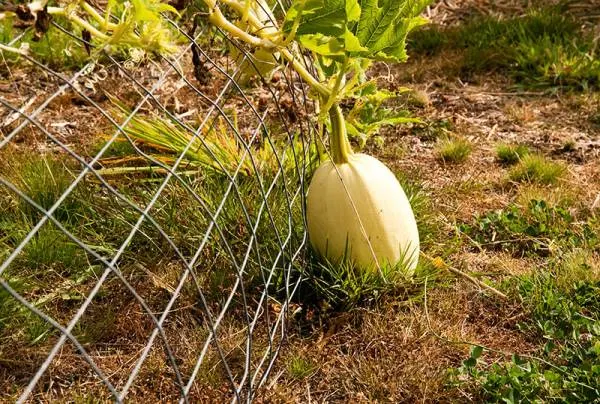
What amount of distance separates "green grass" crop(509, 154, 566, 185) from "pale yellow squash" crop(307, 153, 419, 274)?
97 centimetres

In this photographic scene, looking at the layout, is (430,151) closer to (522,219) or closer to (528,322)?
(522,219)

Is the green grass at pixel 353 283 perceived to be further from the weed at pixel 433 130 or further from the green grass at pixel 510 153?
the weed at pixel 433 130

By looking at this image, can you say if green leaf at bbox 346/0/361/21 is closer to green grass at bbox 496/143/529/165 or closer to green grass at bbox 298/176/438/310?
green grass at bbox 298/176/438/310

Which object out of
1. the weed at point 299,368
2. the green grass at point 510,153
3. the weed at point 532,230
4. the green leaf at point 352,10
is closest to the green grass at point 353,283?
the weed at point 299,368

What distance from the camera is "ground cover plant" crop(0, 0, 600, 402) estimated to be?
6.37ft

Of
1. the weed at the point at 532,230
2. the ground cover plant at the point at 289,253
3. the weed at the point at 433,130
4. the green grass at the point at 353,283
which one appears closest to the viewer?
the ground cover plant at the point at 289,253

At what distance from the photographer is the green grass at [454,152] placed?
3219 mm

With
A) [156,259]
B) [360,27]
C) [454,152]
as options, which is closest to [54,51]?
[156,259]

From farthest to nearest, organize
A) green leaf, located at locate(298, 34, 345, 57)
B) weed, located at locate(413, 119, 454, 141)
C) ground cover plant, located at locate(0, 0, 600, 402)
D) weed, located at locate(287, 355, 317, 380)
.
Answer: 1. weed, located at locate(413, 119, 454, 141)
2. weed, located at locate(287, 355, 317, 380)
3. ground cover plant, located at locate(0, 0, 600, 402)
4. green leaf, located at locate(298, 34, 345, 57)

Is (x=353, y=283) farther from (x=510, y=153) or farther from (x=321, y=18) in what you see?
(x=510, y=153)

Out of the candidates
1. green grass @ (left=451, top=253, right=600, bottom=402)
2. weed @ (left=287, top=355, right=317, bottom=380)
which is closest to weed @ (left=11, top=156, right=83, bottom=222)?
weed @ (left=287, top=355, right=317, bottom=380)

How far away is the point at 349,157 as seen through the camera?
2.17 metres

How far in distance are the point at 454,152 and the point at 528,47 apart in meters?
1.06

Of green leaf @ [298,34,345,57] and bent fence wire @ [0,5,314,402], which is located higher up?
green leaf @ [298,34,345,57]
